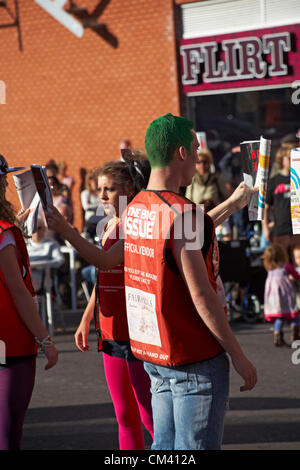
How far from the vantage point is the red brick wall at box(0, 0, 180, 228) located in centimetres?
1614

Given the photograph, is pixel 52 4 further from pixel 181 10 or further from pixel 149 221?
pixel 149 221

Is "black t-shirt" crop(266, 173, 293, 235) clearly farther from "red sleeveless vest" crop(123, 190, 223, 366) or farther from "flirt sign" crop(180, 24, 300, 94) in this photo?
"red sleeveless vest" crop(123, 190, 223, 366)

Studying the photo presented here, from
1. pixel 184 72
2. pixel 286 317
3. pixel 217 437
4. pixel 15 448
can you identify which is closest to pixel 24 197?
pixel 15 448

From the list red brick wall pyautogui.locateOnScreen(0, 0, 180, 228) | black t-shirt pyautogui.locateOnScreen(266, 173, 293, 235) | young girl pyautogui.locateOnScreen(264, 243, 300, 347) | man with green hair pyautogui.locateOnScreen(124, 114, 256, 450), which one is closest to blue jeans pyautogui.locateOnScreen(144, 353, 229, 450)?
man with green hair pyautogui.locateOnScreen(124, 114, 256, 450)

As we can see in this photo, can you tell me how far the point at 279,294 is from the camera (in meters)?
9.00

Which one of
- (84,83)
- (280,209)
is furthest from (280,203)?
(84,83)

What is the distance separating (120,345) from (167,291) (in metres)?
1.13

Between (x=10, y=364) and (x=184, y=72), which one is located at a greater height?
(x=184, y=72)

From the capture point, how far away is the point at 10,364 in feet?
11.3

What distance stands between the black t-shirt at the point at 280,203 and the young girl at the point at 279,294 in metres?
0.75

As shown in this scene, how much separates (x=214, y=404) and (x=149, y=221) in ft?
2.43

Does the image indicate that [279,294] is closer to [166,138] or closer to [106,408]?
[106,408]

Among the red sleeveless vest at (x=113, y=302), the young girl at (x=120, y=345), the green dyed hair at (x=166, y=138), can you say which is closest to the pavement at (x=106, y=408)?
the young girl at (x=120, y=345)

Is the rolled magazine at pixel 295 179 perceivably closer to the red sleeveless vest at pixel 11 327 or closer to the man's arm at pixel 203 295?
the man's arm at pixel 203 295
